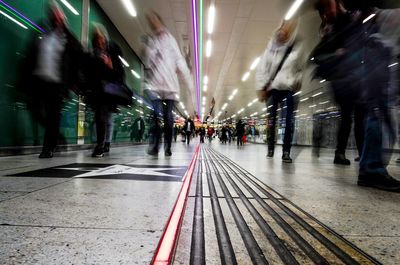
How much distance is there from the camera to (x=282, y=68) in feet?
14.6

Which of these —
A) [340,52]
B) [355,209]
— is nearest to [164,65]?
[340,52]

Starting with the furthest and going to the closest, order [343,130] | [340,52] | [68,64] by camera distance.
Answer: [343,130] → [68,64] → [340,52]

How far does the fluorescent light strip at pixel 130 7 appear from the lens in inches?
328

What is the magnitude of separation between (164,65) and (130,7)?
5284 millimetres

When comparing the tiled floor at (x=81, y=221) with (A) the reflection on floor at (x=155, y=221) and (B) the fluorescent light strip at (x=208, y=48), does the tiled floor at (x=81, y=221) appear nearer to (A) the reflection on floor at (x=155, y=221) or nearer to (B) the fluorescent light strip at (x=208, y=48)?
(A) the reflection on floor at (x=155, y=221)

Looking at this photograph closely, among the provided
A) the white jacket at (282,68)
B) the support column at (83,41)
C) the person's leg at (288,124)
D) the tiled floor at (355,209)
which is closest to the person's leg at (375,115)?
the tiled floor at (355,209)

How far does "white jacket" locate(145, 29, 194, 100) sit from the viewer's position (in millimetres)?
4348

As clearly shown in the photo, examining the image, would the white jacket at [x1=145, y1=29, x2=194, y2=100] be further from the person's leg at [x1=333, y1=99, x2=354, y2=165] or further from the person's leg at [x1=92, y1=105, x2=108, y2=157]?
the person's leg at [x1=333, y1=99, x2=354, y2=165]

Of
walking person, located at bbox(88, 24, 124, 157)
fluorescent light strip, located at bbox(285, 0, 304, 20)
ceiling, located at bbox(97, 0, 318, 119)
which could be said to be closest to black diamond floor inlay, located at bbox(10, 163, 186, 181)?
walking person, located at bbox(88, 24, 124, 157)

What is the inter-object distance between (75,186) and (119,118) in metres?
8.09

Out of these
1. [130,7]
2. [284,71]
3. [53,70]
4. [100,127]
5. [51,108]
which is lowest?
[100,127]

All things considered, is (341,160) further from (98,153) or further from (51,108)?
(51,108)

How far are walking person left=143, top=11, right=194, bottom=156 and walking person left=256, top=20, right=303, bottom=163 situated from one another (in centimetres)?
128

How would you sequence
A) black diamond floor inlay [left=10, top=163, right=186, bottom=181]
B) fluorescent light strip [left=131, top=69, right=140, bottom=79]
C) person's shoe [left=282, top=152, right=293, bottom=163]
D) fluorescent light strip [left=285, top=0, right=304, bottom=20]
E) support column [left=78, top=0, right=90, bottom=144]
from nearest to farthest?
black diamond floor inlay [left=10, top=163, right=186, bottom=181] → person's shoe [left=282, top=152, right=293, bottom=163] → support column [left=78, top=0, right=90, bottom=144] → fluorescent light strip [left=285, top=0, right=304, bottom=20] → fluorescent light strip [left=131, top=69, right=140, bottom=79]
